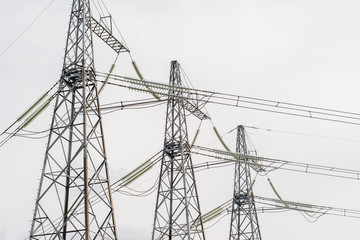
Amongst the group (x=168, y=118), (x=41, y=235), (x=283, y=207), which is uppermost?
(x=168, y=118)

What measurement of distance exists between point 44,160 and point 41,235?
305cm

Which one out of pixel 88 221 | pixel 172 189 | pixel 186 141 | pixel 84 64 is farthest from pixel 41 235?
pixel 186 141

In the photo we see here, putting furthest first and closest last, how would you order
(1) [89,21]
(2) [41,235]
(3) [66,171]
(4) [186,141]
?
(4) [186,141] < (1) [89,21] < (3) [66,171] < (2) [41,235]

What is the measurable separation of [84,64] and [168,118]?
965 centimetres

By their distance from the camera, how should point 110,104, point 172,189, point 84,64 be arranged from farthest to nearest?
point 172,189 < point 110,104 < point 84,64

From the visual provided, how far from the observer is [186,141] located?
2375 cm

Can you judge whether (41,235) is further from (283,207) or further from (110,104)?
(283,207)

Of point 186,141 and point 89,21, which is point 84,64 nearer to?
point 89,21

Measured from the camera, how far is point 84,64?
618 inches

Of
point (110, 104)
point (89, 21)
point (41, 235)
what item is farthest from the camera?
point (110, 104)

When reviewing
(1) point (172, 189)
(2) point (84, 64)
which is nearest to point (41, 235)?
(2) point (84, 64)

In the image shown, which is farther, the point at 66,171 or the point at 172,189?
the point at 172,189

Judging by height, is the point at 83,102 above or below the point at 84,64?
below

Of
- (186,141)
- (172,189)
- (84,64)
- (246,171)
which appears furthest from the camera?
(246,171)
